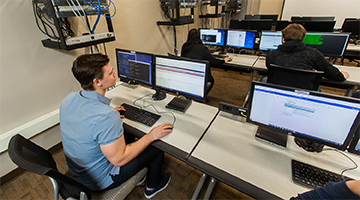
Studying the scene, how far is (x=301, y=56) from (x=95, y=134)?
2.14 metres

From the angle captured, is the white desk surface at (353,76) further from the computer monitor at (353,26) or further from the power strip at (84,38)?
the power strip at (84,38)

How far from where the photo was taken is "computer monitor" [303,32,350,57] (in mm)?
2336

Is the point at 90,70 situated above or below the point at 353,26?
below

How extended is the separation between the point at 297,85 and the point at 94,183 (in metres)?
1.94

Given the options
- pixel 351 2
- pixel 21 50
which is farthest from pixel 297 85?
pixel 351 2

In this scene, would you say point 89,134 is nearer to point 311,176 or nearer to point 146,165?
point 146,165

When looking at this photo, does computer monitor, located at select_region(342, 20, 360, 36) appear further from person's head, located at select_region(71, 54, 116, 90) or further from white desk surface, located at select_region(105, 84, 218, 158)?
person's head, located at select_region(71, 54, 116, 90)

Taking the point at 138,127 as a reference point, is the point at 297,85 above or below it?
above

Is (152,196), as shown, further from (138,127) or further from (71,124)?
(71,124)

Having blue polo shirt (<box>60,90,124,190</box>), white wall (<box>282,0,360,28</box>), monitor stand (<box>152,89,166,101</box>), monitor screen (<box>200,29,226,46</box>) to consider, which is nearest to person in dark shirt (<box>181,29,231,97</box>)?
monitor stand (<box>152,89,166,101</box>)

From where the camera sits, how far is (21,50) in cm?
155

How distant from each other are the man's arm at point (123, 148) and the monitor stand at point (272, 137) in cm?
66

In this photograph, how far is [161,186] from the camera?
1521mm

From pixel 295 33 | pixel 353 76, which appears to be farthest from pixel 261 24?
pixel 295 33
